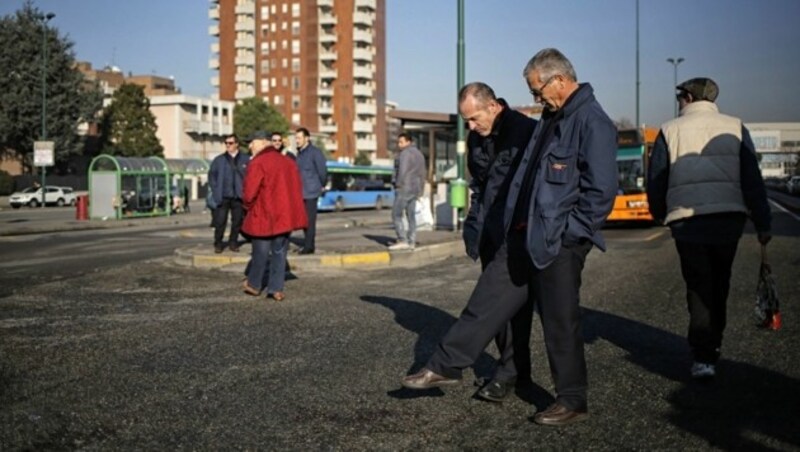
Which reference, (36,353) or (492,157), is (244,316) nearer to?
(36,353)

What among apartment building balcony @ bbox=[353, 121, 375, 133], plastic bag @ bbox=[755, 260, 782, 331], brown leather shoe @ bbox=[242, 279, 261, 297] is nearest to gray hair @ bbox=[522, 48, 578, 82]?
plastic bag @ bbox=[755, 260, 782, 331]

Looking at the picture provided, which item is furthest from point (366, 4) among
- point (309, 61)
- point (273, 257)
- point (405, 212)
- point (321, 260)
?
point (273, 257)

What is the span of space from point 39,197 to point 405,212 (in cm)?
4533

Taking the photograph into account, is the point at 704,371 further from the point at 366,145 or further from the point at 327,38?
the point at 366,145

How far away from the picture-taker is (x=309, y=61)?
109938 millimetres

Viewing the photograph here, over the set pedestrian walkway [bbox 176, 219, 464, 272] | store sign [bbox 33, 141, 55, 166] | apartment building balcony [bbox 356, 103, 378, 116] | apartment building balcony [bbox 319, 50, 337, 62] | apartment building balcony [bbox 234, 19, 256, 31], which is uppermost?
apartment building balcony [bbox 234, 19, 256, 31]

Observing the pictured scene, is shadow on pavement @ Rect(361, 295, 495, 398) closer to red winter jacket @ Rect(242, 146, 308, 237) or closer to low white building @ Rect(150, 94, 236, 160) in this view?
red winter jacket @ Rect(242, 146, 308, 237)

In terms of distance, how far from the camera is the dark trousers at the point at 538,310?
14.2 feet

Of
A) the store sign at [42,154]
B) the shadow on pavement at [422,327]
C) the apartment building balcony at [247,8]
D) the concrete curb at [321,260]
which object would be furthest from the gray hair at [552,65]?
the apartment building balcony at [247,8]

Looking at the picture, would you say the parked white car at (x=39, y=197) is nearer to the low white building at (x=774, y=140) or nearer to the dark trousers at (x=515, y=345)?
the low white building at (x=774, y=140)

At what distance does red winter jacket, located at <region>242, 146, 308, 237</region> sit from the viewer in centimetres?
909

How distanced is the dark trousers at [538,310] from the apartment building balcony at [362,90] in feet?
353

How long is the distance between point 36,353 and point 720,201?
500 centimetres

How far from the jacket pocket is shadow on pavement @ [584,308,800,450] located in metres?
1.42
